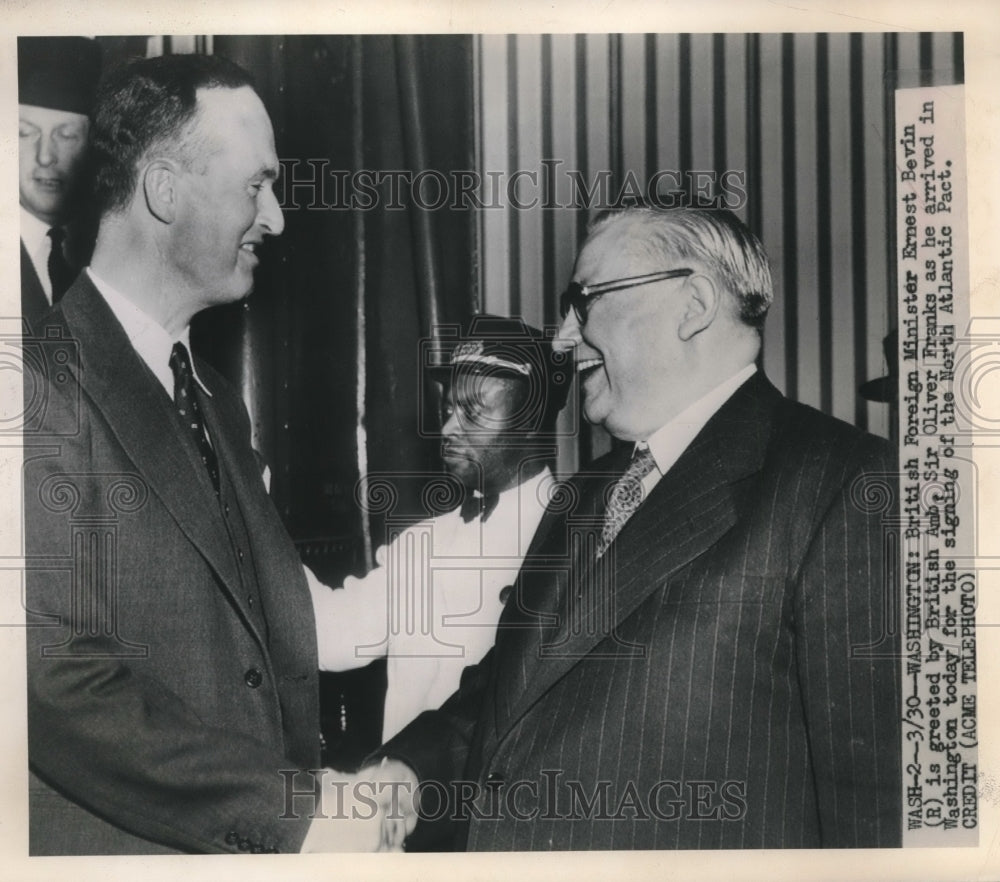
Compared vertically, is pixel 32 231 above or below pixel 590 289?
above

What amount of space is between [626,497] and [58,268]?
138cm

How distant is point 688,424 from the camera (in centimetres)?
229

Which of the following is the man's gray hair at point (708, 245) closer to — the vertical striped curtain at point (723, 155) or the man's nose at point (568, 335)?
the vertical striped curtain at point (723, 155)

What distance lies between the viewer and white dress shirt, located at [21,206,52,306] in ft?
7.79

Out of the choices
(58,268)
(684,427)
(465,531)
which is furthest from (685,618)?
(58,268)

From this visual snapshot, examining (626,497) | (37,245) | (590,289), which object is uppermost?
(37,245)

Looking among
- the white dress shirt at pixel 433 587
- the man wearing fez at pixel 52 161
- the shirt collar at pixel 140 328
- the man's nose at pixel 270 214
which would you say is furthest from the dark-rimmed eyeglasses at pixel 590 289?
the man wearing fez at pixel 52 161

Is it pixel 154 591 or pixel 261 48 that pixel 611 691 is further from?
pixel 261 48

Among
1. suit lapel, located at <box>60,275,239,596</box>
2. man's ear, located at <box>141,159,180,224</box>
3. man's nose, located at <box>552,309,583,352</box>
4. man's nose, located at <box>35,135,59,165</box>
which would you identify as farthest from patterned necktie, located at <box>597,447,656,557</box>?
man's nose, located at <box>35,135,59,165</box>

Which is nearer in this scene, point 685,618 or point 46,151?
point 685,618

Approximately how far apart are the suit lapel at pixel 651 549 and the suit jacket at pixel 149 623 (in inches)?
19.6

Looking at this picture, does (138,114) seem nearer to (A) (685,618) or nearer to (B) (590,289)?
(B) (590,289)

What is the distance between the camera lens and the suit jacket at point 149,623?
2270mm

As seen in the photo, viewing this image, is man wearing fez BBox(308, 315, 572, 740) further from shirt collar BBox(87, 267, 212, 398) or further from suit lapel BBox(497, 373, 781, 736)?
shirt collar BBox(87, 267, 212, 398)
